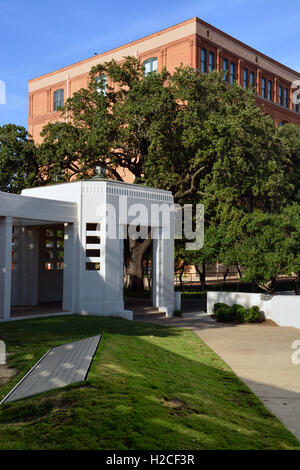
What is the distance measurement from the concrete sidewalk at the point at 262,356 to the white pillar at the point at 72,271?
356 centimetres

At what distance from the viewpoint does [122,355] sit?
1171 cm

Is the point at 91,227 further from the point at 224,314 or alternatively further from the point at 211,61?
the point at 211,61

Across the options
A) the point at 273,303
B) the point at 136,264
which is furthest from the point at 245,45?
the point at 273,303

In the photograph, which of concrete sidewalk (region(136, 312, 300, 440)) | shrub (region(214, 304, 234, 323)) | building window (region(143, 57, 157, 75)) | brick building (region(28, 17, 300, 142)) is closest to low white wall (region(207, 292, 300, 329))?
concrete sidewalk (region(136, 312, 300, 440))

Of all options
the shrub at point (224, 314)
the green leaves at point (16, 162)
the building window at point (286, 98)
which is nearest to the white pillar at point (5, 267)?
the shrub at point (224, 314)

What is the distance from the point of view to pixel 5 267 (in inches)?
712

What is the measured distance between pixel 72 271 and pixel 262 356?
9.35 m

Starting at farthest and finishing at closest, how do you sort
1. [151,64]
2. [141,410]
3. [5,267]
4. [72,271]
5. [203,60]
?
1. [151,64]
2. [203,60]
3. [72,271]
4. [5,267]
5. [141,410]

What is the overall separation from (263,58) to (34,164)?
3432cm

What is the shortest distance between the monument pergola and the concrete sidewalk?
2.59 m

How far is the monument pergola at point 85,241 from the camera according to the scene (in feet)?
62.2

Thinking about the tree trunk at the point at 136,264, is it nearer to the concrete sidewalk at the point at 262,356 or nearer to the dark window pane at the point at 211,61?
the concrete sidewalk at the point at 262,356

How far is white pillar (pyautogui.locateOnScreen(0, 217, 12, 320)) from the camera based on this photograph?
17984 millimetres

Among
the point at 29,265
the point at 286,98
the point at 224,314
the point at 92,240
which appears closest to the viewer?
the point at 92,240
